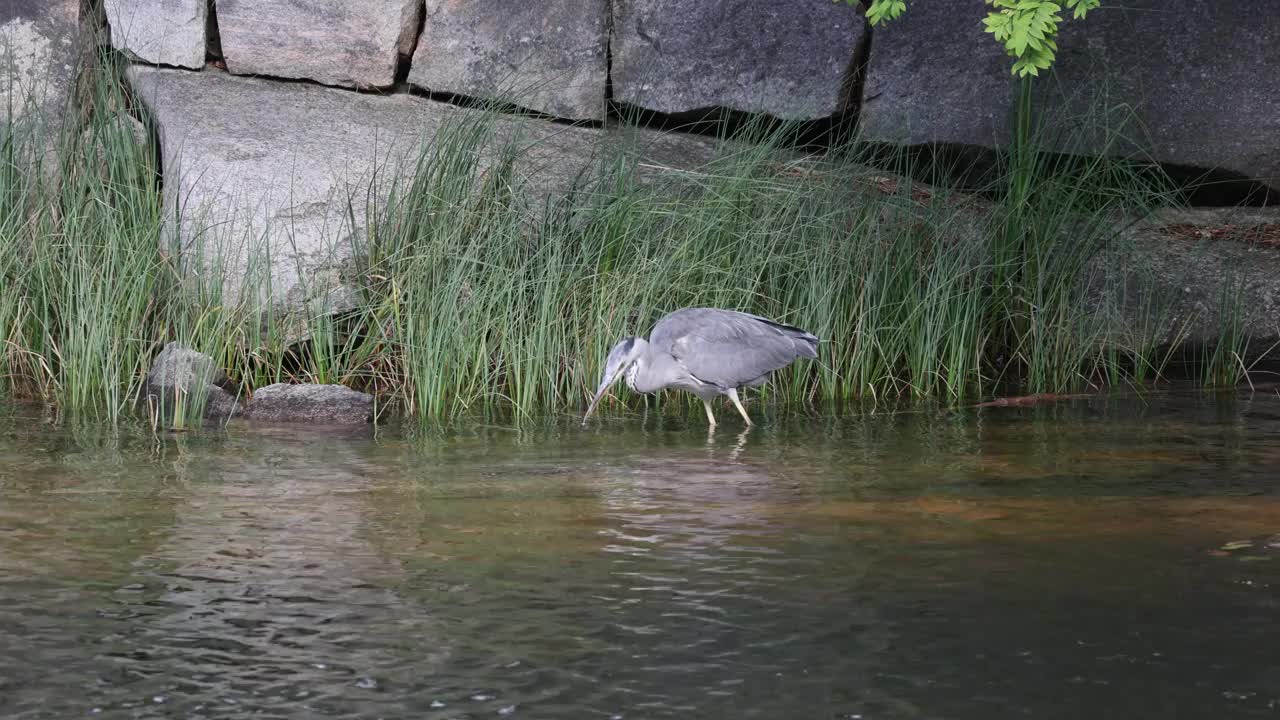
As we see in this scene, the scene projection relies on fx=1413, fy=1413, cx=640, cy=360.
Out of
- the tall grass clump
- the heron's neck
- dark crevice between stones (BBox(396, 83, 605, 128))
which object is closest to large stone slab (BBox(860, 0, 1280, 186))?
dark crevice between stones (BBox(396, 83, 605, 128))

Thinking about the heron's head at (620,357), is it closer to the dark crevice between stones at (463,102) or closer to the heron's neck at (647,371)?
the heron's neck at (647,371)

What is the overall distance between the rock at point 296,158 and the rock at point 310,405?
508mm

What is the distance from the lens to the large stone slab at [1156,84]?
9.25 meters

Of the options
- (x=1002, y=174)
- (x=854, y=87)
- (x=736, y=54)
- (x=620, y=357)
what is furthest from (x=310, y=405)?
(x=1002, y=174)

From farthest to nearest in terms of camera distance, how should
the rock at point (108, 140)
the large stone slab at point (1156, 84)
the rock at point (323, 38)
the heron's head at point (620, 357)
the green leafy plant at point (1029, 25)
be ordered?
the rock at point (323, 38) → the large stone slab at point (1156, 84) → the rock at point (108, 140) → the green leafy plant at point (1029, 25) → the heron's head at point (620, 357)

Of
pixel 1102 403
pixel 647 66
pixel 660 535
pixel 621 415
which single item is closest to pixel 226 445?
pixel 621 415

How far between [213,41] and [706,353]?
5.19 m

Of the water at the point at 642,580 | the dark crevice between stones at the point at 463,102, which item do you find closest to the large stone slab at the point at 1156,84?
the dark crevice between stones at the point at 463,102

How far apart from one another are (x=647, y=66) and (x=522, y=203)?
101 inches

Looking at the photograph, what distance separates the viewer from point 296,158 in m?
8.21

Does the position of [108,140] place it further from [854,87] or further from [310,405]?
[854,87]

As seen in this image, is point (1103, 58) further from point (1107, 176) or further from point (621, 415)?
point (621, 415)

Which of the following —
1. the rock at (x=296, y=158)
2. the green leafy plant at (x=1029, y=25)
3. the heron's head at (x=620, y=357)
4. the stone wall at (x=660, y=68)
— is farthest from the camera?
the stone wall at (x=660, y=68)

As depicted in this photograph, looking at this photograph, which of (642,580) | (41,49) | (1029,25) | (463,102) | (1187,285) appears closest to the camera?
(642,580)
